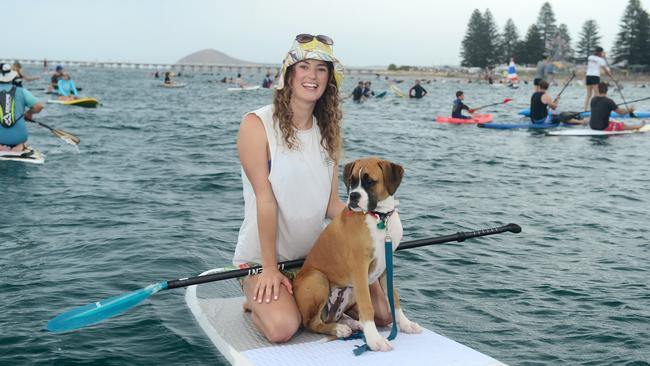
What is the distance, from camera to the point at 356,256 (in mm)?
4363

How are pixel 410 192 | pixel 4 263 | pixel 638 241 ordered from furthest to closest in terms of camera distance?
pixel 410 192 < pixel 638 241 < pixel 4 263

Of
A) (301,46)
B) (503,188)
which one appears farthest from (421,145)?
(301,46)

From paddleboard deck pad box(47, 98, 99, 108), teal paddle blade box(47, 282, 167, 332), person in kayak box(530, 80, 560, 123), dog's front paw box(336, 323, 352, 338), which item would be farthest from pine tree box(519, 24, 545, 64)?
teal paddle blade box(47, 282, 167, 332)

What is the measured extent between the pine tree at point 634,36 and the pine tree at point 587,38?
614 inches

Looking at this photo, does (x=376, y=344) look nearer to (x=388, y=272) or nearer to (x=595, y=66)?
(x=388, y=272)

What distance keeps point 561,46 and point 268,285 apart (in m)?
149

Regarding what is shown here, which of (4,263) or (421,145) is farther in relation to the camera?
(421,145)

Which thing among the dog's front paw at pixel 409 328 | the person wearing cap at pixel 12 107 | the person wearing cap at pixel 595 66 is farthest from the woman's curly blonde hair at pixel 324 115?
the person wearing cap at pixel 595 66

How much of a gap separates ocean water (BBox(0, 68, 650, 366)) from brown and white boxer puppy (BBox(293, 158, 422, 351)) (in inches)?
45.5

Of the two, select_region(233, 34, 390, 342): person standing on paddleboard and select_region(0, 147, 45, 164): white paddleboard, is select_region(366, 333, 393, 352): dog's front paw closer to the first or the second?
select_region(233, 34, 390, 342): person standing on paddleboard

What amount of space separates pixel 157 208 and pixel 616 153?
1371 centimetres

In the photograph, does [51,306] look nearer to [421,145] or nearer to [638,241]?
[638,241]

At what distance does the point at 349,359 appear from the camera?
4344 mm

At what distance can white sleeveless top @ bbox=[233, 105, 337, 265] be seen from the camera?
4.81 m
